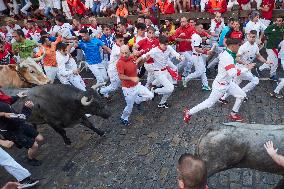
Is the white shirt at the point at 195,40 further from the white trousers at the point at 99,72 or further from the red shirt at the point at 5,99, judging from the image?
the red shirt at the point at 5,99

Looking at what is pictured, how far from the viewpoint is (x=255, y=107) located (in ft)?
33.5

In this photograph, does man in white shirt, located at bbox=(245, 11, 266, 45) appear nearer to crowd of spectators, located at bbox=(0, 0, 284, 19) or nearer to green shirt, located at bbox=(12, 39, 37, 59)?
crowd of spectators, located at bbox=(0, 0, 284, 19)

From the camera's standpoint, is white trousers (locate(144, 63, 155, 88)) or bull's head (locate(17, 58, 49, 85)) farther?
white trousers (locate(144, 63, 155, 88))

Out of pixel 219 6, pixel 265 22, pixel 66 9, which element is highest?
pixel 219 6

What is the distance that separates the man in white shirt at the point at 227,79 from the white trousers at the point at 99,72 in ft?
11.2

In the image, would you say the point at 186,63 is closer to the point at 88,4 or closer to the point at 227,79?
the point at 227,79

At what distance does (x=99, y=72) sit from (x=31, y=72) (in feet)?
7.16

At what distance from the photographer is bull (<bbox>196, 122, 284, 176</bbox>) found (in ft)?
18.7

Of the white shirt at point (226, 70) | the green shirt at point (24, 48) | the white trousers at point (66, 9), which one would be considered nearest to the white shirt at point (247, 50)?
the white shirt at point (226, 70)

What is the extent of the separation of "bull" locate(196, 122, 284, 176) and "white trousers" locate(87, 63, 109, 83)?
610 cm

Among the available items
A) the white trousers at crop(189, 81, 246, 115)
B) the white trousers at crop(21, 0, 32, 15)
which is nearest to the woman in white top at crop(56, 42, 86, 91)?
the white trousers at crop(189, 81, 246, 115)

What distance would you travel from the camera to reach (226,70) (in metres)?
8.39

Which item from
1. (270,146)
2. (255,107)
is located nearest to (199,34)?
(255,107)

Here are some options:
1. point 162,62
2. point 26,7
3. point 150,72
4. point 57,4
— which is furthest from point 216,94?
point 26,7
